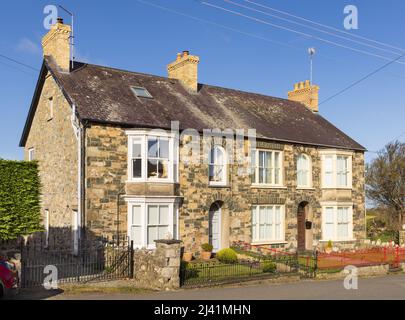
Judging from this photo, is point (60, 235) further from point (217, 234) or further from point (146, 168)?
point (217, 234)

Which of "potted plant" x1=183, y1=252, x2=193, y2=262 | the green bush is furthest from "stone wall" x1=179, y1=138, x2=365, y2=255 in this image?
the green bush

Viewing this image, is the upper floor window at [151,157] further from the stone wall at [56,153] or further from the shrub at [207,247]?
the shrub at [207,247]

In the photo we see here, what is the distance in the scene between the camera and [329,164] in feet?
99.1

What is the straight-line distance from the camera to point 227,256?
23.2 meters

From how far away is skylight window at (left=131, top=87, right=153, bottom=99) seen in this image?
1024 inches

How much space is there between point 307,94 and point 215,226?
14721 millimetres

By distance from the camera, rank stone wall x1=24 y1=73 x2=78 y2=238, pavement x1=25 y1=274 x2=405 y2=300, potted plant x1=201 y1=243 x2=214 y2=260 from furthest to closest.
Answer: potted plant x1=201 y1=243 x2=214 y2=260, stone wall x1=24 y1=73 x2=78 y2=238, pavement x1=25 y1=274 x2=405 y2=300

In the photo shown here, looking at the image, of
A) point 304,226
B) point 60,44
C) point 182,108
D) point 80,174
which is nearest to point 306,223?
point 304,226

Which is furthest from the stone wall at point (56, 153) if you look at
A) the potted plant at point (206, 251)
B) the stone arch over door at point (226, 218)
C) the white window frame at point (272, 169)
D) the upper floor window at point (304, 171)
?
the upper floor window at point (304, 171)

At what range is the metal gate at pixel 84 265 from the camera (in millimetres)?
17109

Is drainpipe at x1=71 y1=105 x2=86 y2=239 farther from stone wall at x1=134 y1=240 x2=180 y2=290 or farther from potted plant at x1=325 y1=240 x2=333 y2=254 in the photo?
potted plant at x1=325 y1=240 x2=333 y2=254

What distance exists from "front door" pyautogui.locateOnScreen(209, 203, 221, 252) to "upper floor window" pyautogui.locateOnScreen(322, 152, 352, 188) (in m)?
7.93
